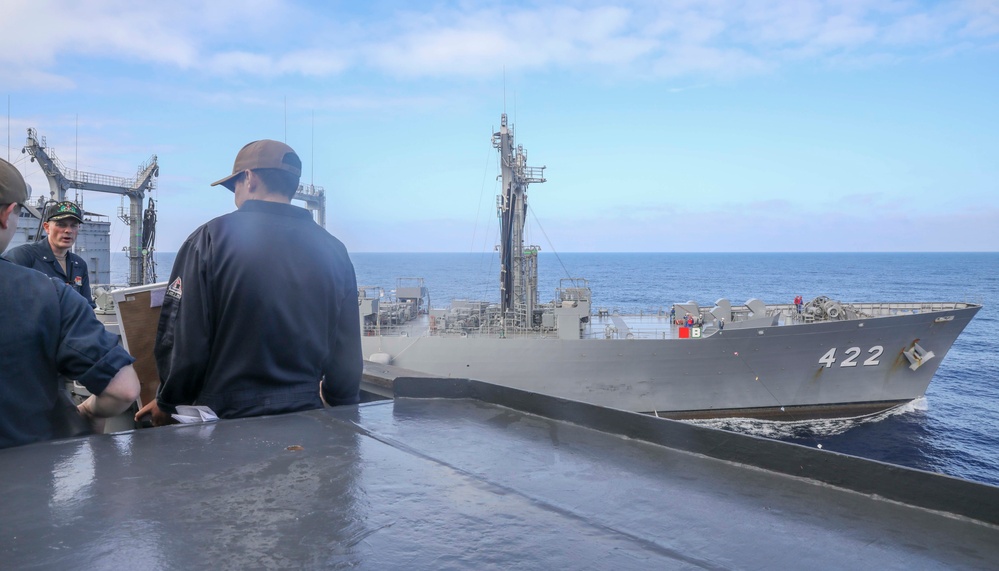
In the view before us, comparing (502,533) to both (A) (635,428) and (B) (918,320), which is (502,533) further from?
(B) (918,320)

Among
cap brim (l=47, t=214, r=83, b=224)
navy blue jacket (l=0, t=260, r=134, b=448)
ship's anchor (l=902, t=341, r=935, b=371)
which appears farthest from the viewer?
ship's anchor (l=902, t=341, r=935, b=371)

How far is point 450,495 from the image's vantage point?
1.69 metres

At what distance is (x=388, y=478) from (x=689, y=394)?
17.9 metres

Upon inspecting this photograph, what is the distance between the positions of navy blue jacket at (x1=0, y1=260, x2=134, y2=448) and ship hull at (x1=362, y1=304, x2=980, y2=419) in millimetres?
15521

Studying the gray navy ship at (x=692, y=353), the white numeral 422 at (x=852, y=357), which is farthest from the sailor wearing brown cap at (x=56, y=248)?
the white numeral 422 at (x=852, y=357)

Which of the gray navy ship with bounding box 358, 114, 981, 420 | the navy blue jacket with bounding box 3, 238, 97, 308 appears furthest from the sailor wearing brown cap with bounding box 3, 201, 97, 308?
the gray navy ship with bounding box 358, 114, 981, 420

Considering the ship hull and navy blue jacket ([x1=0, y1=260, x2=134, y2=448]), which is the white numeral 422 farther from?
navy blue jacket ([x1=0, y1=260, x2=134, y2=448])

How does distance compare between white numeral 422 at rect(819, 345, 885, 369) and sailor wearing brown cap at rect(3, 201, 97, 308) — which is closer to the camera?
sailor wearing brown cap at rect(3, 201, 97, 308)

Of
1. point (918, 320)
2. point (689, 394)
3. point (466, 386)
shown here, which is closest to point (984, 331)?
point (918, 320)

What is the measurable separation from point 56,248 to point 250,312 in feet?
9.92

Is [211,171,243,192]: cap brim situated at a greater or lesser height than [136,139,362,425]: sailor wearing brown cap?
greater

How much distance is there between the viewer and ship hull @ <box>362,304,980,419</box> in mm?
17969

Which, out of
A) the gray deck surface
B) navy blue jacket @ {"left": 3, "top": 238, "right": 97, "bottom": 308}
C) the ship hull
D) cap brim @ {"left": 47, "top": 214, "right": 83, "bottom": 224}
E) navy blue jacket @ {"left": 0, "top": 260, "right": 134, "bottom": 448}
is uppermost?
cap brim @ {"left": 47, "top": 214, "right": 83, "bottom": 224}

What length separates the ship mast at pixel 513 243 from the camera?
818 inches
